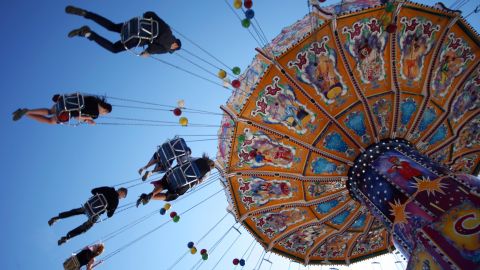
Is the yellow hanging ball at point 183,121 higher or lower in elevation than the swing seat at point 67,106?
lower

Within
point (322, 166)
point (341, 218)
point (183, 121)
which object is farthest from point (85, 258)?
point (341, 218)

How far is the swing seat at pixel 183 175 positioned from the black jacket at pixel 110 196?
4.05ft

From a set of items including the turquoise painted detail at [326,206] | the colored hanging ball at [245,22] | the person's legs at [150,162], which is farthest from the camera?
the turquoise painted detail at [326,206]

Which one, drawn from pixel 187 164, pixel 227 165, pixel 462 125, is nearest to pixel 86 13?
pixel 187 164

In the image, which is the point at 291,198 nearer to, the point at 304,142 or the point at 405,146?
the point at 304,142

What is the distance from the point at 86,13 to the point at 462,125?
9.65 metres

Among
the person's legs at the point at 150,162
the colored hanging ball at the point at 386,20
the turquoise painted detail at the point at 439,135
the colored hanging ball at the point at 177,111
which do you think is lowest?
the turquoise painted detail at the point at 439,135

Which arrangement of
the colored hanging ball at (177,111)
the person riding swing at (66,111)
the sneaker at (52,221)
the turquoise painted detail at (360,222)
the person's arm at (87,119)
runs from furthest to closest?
the turquoise painted detail at (360,222)
the colored hanging ball at (177,111)
the sneaker at (52,221)
the person's arm at (87,119)
the person riding swing at (66,111)

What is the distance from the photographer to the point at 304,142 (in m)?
9.05

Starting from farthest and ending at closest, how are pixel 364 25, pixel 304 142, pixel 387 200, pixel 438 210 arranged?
pixel 304 142, pixel 364 25, pixel 387 200, pixel 438 210

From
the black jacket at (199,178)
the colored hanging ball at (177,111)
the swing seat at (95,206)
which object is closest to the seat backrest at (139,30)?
the colored hanging ball at (177,111)

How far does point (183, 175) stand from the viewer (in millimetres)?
8133

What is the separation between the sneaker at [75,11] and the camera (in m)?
6.26

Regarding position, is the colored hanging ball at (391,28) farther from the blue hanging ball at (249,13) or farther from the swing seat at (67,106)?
the swing seat at (67,106)
